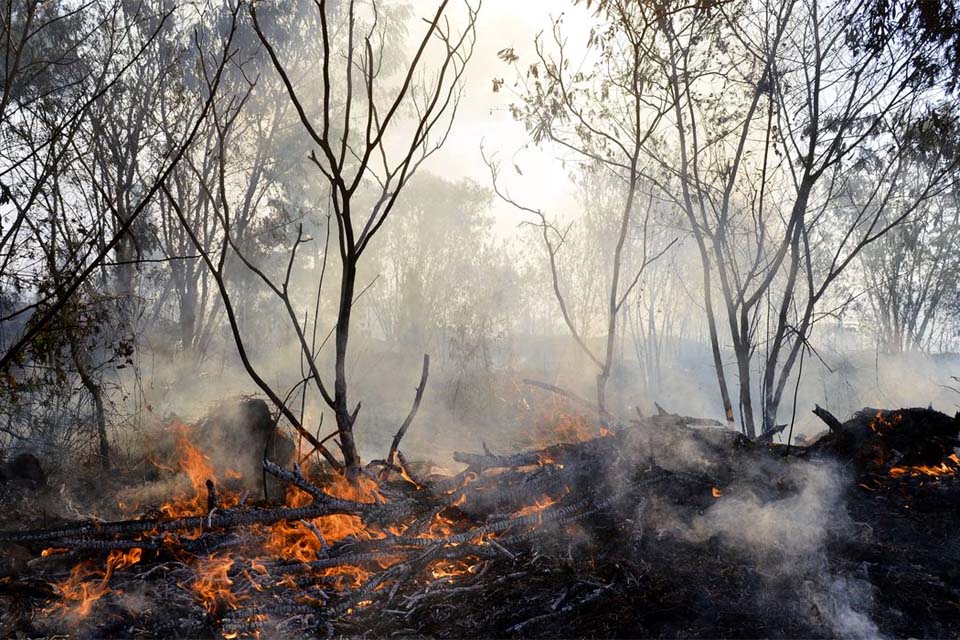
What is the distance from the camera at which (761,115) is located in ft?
26.9

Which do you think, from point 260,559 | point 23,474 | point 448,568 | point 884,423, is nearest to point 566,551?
point 448,568

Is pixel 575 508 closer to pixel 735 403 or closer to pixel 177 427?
pixel 177 427

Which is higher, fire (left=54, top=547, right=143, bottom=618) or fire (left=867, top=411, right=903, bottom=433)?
fire (left=867, top=411, right=903, bottom=433)

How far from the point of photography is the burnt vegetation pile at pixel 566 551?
10.0ft

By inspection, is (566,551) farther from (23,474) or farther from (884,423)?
(23,474)

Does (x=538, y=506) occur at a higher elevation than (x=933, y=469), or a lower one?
lower

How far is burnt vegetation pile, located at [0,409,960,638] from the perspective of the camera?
3.06 metres

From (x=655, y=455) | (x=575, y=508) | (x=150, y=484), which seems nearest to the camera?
(x=575, y=508)

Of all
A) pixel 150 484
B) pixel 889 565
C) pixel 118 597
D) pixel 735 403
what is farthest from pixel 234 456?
pixel 735 403

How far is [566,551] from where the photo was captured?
3.74m

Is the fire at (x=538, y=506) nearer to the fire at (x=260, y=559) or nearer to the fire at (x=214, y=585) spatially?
the fire at (x=260, y=559)

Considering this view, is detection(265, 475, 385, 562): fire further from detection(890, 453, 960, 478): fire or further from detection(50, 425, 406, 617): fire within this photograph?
detection(890, 453, 960, 478): fire

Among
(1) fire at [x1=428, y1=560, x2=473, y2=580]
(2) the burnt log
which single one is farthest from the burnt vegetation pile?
(2) the burnt log

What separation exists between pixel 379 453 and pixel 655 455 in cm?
1179
